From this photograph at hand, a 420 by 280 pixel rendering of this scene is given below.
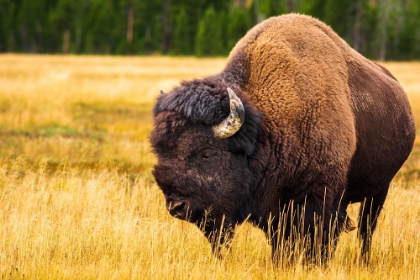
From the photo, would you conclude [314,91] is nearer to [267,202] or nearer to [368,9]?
[267,202]

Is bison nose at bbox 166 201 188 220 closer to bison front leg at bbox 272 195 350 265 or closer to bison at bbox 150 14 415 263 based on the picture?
bison at bbox 150 14 415 263

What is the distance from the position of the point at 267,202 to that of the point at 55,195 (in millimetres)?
3278

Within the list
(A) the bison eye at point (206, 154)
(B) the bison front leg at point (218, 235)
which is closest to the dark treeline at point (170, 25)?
(B) the bison front leg at point (218, 235)

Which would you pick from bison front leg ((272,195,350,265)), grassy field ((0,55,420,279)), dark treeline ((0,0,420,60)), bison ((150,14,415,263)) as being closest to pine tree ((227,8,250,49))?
dark treeline ((0,0,420,60))

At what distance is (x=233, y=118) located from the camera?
5910 millimetres

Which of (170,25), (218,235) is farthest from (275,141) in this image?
(170,25)

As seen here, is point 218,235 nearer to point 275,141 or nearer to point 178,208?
point 178,208

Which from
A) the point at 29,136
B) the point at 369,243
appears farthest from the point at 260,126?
the point at 29,136

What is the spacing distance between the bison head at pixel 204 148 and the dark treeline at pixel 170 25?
67093 mm

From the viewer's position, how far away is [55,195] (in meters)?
8.59

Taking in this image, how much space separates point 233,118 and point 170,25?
81835 mm

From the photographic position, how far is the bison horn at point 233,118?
5895 millimetres

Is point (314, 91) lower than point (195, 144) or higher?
higher

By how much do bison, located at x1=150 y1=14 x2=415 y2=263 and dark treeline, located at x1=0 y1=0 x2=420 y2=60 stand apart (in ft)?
217
